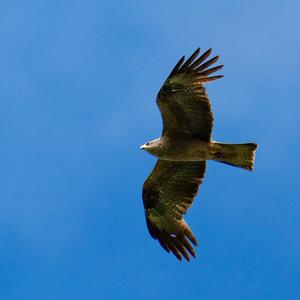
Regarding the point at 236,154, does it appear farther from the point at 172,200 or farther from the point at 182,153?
the point at 172,200

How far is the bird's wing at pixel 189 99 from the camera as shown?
15.8 m

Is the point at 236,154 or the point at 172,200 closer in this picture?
the point at 236,154

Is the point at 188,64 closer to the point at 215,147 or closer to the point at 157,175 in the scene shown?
the point at 215,147

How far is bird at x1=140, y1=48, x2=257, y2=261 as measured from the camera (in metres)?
15.8

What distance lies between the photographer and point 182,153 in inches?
642

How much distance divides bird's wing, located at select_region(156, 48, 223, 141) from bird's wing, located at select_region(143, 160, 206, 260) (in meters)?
1.14

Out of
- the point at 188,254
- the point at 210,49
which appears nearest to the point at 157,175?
the point at 188,254

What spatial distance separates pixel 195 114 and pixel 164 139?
856 millimetres

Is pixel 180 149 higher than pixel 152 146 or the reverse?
the reverse

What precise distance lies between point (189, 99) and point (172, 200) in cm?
265

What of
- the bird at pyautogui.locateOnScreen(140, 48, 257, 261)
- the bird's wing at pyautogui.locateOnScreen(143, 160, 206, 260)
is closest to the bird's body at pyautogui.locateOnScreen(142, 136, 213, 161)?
the bird at pyautogui.locateOnScreen(140, 48, 257, 261)

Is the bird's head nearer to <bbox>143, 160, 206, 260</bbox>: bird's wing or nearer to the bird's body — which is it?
the bird's body

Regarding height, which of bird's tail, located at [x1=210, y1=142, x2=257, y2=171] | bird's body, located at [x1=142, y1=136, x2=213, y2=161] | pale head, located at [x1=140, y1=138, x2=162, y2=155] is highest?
pale head, located at [x1=140, y1=138, x2=162, y2=155]

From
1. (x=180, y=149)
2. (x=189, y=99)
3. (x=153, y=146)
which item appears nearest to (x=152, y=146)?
(x=153, y=146)
